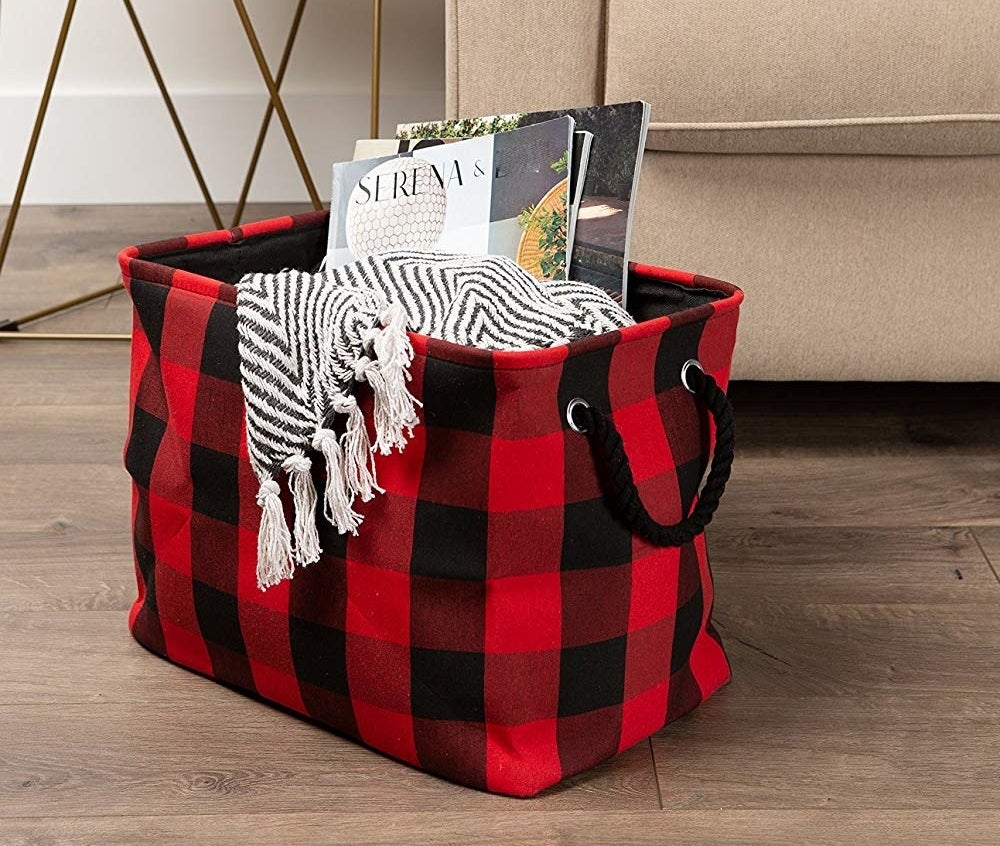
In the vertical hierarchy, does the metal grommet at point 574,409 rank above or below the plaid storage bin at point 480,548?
above

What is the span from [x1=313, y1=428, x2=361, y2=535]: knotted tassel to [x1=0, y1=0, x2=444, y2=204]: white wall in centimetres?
159

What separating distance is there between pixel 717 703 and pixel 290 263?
0.50m

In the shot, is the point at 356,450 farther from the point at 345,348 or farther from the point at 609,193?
the point at 609,193

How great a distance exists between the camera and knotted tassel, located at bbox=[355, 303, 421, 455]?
783 mm

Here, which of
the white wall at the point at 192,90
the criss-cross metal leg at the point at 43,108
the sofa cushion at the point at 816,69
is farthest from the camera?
the white wall at the point at 192,90

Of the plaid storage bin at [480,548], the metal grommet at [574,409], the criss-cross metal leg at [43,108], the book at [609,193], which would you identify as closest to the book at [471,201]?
the book at [609,193]

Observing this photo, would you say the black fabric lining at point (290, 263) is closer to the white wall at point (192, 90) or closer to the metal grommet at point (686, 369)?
the metal grommet at point (686, 369)

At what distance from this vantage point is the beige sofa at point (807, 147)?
121 cm

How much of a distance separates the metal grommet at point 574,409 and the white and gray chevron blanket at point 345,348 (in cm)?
7

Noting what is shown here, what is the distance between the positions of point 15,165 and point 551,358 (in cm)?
186

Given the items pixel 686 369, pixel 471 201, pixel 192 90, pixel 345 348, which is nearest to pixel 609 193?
pixel 471 201

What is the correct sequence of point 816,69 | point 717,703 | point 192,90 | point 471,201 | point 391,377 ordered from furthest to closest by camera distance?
point 192,90 < point 816,69 < point 471,201 < point 717,703 < point 391,377

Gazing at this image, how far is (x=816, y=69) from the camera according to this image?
3.96ft

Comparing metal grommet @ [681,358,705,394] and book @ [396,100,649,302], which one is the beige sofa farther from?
metal grommet @ [681,358,705,394]
